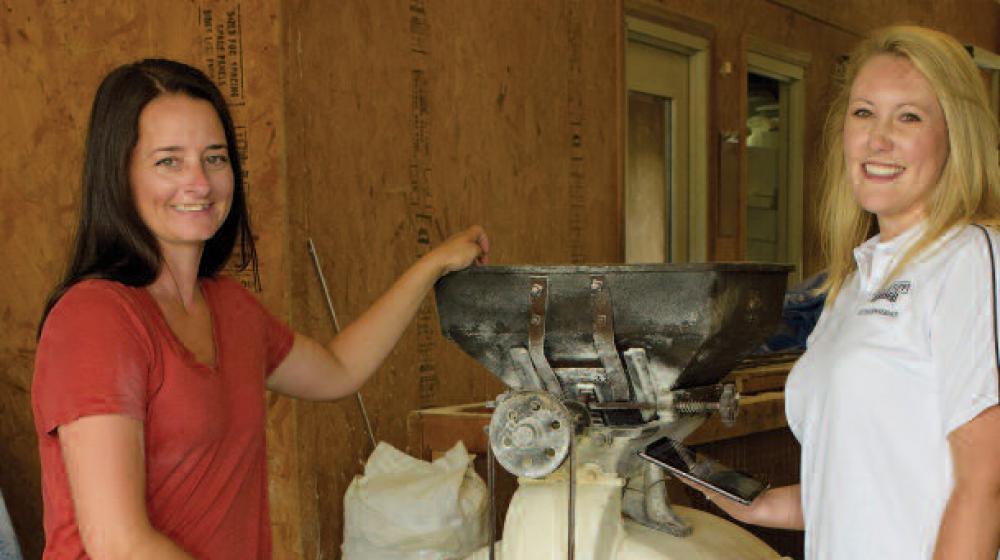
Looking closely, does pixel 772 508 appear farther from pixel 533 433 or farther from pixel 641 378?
pixel 533 433

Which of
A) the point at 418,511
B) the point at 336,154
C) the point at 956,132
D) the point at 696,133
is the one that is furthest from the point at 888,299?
the point at 696,133

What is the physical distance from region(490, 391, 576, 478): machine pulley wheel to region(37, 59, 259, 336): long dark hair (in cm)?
63

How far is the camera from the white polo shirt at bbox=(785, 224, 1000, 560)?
156 cm

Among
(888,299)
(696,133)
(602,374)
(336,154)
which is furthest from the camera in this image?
(696,133)

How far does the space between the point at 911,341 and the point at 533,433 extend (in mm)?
624

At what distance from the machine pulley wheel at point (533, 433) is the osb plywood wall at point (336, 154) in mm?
1501

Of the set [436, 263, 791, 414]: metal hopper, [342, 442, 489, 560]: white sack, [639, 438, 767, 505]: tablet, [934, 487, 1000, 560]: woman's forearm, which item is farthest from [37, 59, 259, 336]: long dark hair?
[342, 442, 489, 560]: white sack

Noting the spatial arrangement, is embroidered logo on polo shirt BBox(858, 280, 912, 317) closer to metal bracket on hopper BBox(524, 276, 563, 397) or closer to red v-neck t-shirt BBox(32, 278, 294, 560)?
metal bracket on hopper BBox(524, 276, 563, 397)

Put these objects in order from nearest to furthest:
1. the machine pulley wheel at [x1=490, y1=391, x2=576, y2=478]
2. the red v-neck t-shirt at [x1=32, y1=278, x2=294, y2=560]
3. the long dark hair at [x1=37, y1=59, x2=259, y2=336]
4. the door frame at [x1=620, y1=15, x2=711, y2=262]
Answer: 1. the red v-neck t-shirt at [x1=32, y1=278, x2=294, y2=560]
2. the long dark hair at [x1=37, y1=59, x2=259, y2=336]
3. the machine pulley wheel at [x1=490, y1=391, x2=576, y2=478]
4. the door frame at [x1=620, y1=15, x2=711, y2=262]

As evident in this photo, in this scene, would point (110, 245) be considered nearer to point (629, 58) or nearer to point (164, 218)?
point (164, 218)

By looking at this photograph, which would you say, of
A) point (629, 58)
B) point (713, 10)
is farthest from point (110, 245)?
point (713, 10)

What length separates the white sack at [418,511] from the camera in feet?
10.1

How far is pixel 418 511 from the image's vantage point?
10.1 feet

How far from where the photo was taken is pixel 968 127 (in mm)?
1702
